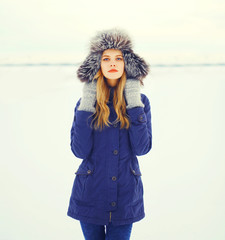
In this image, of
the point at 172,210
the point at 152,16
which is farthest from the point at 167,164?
the point at 152,16

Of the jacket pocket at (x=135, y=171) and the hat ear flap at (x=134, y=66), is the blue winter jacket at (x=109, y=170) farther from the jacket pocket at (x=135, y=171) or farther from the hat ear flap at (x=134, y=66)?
the hat ear flap at (x=134, y=66)

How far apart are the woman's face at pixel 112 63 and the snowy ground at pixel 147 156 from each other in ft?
3.25

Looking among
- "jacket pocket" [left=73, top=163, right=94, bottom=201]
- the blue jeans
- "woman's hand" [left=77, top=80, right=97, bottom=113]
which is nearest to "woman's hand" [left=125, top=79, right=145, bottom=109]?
"woman's hand" [left=77, top=80, right=97, bottom=113]

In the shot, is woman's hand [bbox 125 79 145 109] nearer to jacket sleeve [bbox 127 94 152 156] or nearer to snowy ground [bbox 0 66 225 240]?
jacket sleeve [bbox 127 94 152 156]

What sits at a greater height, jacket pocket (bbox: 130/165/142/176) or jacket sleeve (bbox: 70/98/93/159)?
jacket sleeve (bbox: 70/98/93/159)

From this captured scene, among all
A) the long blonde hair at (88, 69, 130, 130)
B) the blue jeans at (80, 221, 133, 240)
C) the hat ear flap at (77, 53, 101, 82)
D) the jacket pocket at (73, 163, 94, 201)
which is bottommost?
the blue jeans at (80, 221, 133, 240)

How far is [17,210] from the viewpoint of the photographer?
5.71ft

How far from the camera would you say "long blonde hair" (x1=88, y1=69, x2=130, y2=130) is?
3.26 ft

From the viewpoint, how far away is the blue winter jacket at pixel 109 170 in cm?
97

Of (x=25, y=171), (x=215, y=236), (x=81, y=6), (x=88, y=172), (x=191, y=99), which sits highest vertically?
(x=81, y=6)

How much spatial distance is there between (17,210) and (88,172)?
0.97m

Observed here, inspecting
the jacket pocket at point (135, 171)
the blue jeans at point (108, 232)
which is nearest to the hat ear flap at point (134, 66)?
the jacket pocket at point (135, 171)

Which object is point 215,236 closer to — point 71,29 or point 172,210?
point 172,210

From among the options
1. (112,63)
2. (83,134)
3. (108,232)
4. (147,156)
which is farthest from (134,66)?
(147,156)
